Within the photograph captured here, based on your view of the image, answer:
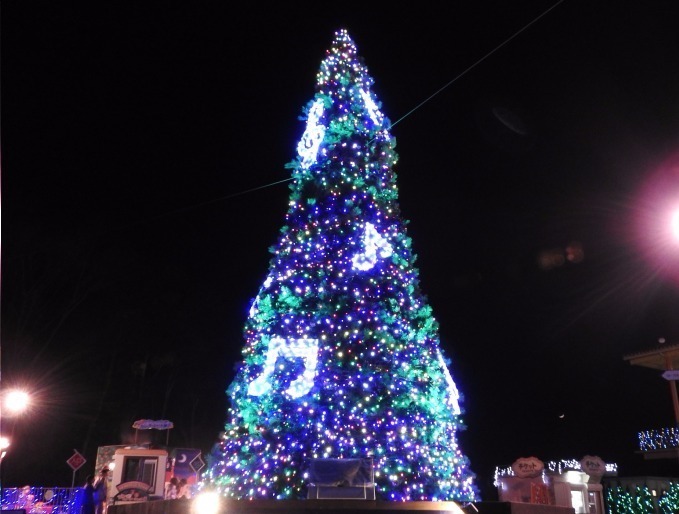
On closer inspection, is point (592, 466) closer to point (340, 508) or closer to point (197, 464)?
point (340, 508)

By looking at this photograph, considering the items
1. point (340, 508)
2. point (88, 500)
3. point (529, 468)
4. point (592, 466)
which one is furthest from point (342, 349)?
point (592, 466)

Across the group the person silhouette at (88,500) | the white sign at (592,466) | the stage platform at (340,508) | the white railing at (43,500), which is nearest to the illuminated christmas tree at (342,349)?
the person silhouette at (88,500)

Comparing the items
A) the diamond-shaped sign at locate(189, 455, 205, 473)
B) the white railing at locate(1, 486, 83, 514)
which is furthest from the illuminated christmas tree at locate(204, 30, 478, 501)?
the diamond-shaped sign at locate(189, 455, 205, 473)

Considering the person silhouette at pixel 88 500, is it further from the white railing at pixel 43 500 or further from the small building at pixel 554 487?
the small building at pixel 554 487

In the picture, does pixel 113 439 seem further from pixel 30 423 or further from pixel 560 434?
pixel 560 434

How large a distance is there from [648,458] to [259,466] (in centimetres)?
1780

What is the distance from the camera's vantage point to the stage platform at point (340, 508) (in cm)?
568

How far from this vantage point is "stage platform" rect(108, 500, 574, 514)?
18.6 ft

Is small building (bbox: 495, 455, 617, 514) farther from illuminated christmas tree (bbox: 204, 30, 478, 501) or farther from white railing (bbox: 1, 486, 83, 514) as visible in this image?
white railing (bbox: 1, 486, 83, 514)

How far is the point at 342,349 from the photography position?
35.6 feet

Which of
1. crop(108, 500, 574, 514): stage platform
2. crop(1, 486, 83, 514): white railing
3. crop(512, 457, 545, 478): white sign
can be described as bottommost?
crop(1, 486, 83, 514): white railing

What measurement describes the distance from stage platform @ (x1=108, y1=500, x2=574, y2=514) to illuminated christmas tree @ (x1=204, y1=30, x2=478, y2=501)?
359cm

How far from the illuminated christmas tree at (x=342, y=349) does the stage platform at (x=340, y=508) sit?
359 centimetres

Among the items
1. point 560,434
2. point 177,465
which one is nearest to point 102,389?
point 177,465
